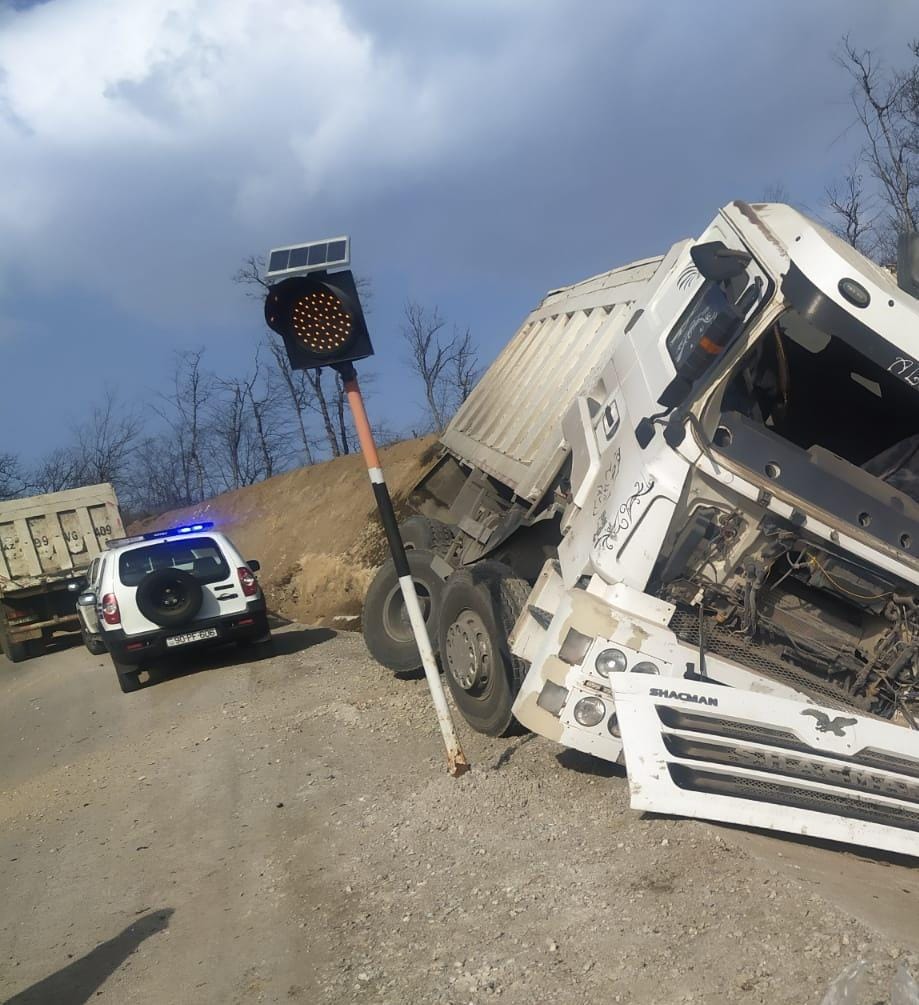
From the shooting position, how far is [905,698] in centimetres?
525

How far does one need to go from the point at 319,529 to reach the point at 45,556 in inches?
231

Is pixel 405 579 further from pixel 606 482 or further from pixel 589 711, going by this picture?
pixel 589 711

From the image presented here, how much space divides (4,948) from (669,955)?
3212mm

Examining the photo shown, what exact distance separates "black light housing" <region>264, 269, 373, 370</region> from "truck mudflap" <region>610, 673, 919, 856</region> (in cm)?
281

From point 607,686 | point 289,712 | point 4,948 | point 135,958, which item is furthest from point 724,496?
point 289,712

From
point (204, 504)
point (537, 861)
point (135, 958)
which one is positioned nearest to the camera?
point (135, 958)

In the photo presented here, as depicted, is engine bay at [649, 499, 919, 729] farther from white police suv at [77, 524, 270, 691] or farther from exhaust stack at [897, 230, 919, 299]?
white police suv at [77, 524, 270, 691]

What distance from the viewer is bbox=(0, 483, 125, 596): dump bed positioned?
18.8 meters

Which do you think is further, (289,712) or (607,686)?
(289,712)

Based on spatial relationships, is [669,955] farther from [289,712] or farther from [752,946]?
[289,712]

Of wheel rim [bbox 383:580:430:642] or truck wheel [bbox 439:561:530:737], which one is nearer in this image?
truck wheel [bbox 439:561:530:737]

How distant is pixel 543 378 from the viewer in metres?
9.57

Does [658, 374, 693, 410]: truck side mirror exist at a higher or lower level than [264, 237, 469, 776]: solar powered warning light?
lower

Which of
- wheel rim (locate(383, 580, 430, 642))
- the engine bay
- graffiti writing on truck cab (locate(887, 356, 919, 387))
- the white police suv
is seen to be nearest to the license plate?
the white police suv
